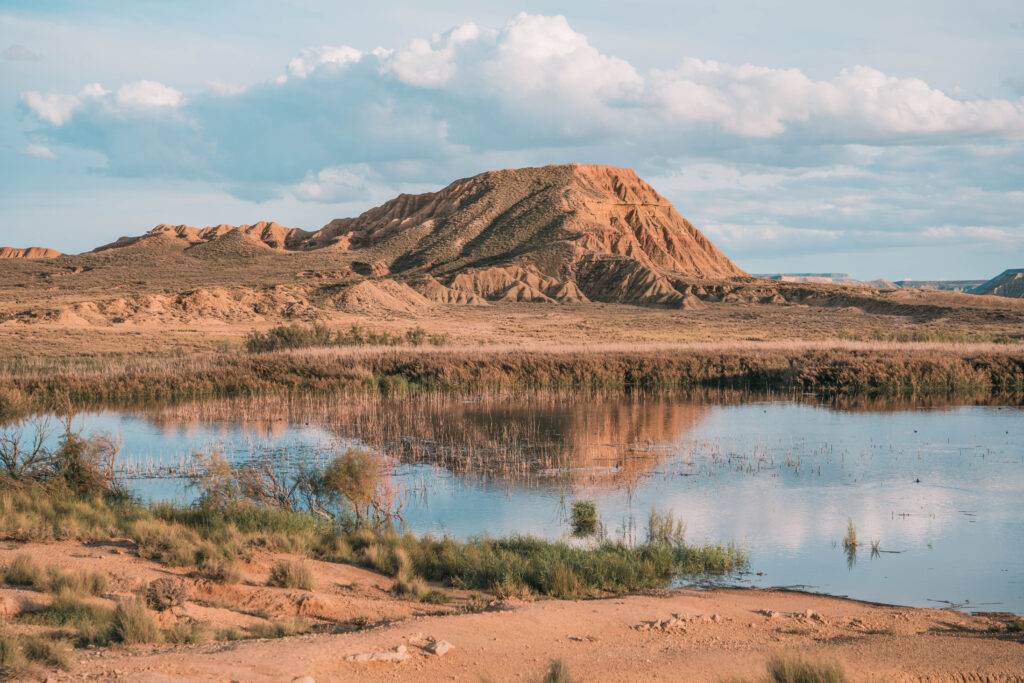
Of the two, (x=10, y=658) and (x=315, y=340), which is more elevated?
(x=315, y=340)

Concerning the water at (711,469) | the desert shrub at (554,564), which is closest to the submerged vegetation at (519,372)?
the water at (711,469)

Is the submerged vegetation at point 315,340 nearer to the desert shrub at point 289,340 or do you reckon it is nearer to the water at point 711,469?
the desert shrub at point 289,340

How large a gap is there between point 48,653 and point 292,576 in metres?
3.02

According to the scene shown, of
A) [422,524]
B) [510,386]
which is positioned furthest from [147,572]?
[510,386]

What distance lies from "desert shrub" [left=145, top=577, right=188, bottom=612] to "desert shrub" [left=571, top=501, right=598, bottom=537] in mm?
5456

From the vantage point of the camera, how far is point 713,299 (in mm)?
89438

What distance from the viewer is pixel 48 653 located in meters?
7.74

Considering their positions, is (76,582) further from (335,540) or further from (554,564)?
(554,564)

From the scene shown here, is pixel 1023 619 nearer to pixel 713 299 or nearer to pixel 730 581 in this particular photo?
pixel 730 581

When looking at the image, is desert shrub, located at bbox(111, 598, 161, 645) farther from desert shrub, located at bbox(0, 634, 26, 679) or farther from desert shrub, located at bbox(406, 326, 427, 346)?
desert shrub, located at bbox(406, 326, 427, 346)

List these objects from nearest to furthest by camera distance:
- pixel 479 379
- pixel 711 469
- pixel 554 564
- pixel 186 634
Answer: pixel 186 634 < pixel 554 564 < pixel 711 469 < pixel 479 379

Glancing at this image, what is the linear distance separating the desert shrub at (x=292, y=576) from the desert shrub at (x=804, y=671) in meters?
4.83

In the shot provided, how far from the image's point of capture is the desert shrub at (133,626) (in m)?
8.47

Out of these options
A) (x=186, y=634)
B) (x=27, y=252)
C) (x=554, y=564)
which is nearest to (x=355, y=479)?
(x=554, y=564)
